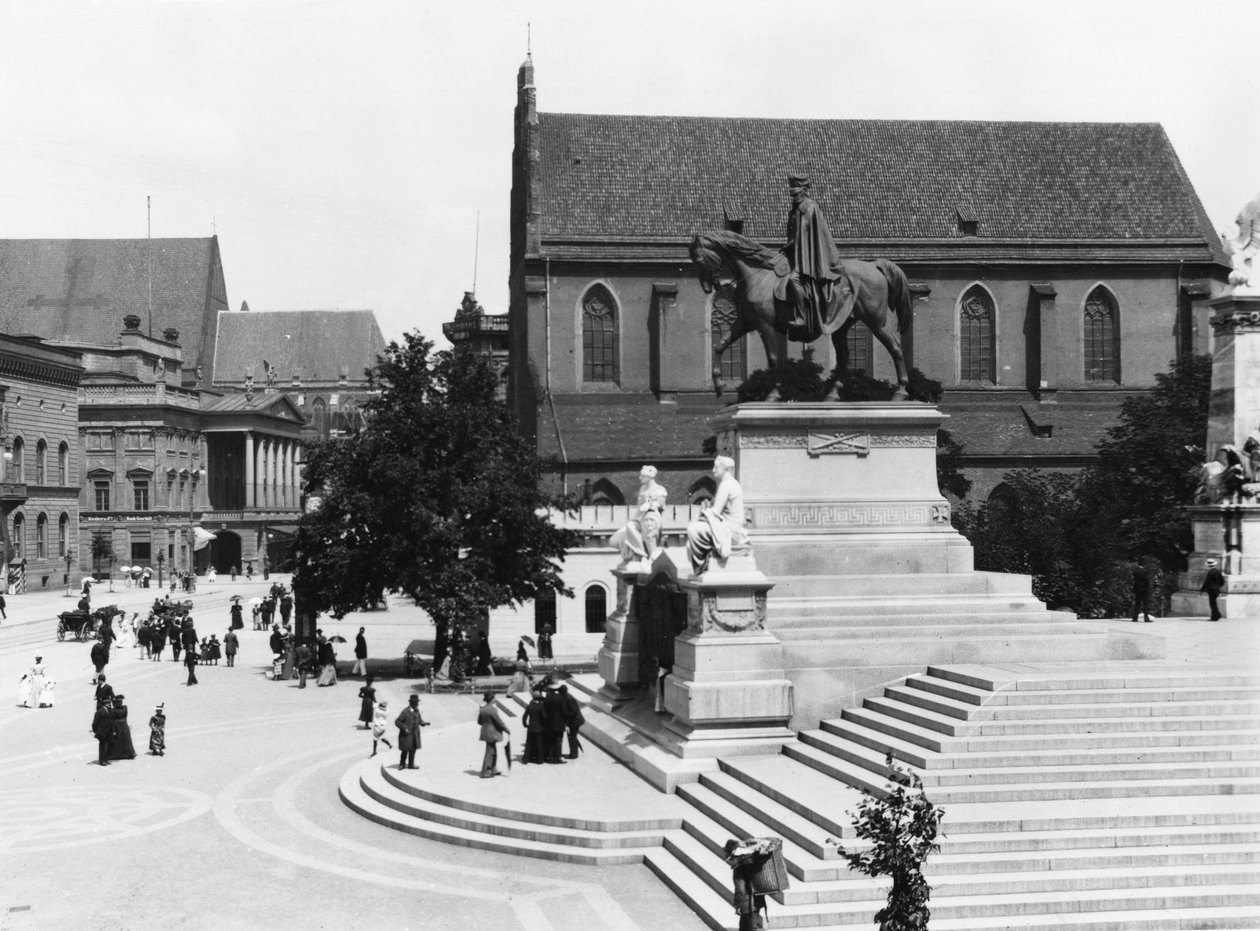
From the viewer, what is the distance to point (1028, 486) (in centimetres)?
5253

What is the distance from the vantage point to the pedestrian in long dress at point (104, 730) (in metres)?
22.8

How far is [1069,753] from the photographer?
15.0 meters

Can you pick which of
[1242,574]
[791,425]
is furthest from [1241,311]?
[791,425]

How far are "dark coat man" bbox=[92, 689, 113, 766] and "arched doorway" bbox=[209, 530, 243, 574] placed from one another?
73.6 meters

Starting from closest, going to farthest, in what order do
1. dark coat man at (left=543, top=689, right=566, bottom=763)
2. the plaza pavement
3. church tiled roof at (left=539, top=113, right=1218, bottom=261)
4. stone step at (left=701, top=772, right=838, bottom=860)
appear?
stone step at (left=701, top=772, right=838, bottom=860) → the plaza pavement → dark coat man at (left=543, top=689, right=566, bottom=763) → church tiled roof at (left=539, top=113, right=1218, bottom=261)

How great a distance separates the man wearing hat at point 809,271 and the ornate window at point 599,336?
36.3m

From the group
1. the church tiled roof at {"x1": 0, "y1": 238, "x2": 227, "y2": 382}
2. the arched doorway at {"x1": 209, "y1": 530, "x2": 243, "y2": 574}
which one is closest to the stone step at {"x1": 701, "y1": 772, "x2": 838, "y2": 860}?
the arched doorway at {"x1": 209, "y1": 530, "x2": 243, "y2": 574}

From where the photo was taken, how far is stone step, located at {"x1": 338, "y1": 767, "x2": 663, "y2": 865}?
15.1 meters

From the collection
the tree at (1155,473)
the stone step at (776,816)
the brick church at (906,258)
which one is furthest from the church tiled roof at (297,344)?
the stone step at (776,816)

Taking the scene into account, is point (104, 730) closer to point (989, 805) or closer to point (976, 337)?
point (989, 805)

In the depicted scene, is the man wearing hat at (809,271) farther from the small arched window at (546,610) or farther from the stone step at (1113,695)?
the small arched window at (546,610)

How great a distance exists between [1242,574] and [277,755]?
18455 millimetres

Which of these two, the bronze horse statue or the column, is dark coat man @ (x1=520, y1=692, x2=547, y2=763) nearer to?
the bronze horse statue

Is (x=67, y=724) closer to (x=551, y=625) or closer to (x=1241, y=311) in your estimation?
(x=551, y=625)
